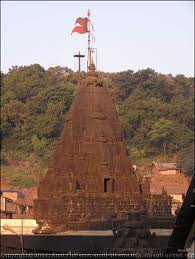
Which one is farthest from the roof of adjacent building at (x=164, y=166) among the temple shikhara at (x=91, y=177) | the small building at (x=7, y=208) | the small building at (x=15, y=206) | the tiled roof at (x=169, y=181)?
the temple shikhara at (x=91, y=177)

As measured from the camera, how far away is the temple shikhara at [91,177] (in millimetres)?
37812

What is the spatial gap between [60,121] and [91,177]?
179ft

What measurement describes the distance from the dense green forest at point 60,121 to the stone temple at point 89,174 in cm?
4144

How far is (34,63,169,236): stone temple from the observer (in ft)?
124

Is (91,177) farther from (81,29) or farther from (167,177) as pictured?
(167,177)

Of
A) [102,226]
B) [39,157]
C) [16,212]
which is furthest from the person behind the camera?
[39,157]

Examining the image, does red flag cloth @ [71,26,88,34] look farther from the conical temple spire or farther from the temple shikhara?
the conical temple spire

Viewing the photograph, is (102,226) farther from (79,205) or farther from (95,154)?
(95,154)

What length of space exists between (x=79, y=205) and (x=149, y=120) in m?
56.4

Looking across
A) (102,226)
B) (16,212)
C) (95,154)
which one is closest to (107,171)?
(95,154)

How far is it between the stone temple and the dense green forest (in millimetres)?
41442

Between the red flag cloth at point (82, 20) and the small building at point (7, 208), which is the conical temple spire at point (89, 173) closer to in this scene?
the red flag cloth at point (82, 20)

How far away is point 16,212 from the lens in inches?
2213

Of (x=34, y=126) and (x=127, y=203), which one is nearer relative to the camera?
A: (x=127, y=203)
